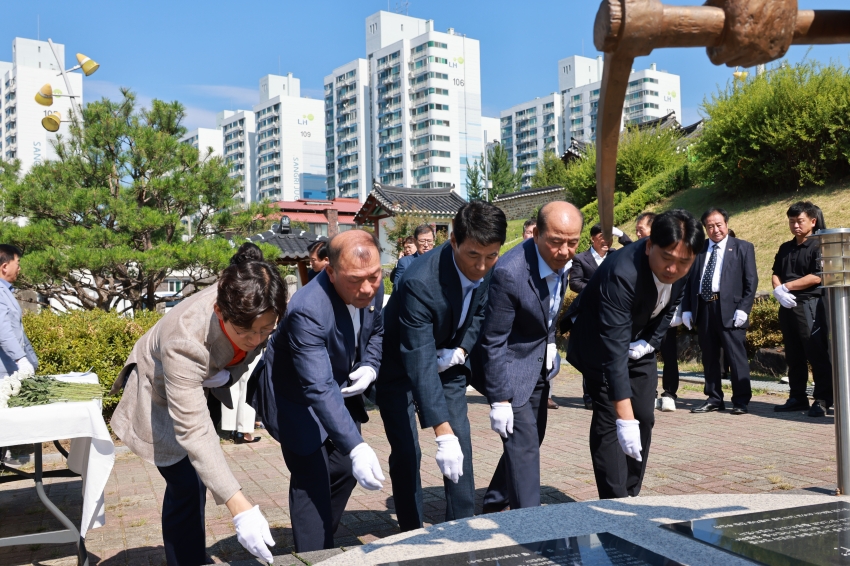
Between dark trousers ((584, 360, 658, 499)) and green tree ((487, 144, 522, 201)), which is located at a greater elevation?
green tree ((487, 144, 522, 201))

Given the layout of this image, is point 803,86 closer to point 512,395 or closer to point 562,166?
point 512,395

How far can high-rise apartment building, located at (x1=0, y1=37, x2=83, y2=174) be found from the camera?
74.6 metres

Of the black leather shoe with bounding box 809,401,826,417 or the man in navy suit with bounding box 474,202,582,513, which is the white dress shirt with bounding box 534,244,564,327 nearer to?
the man in navy suit with bounding box 474,202,582,513

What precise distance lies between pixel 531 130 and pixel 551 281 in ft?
319

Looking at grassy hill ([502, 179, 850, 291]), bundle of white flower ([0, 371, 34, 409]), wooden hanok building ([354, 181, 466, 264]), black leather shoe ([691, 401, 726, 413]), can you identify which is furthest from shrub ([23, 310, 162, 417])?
wooden hanok building ([354, 181, 466, 264])

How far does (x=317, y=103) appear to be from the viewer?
96250 millimetres

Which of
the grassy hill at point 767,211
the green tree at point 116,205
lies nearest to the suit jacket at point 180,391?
the green tree at point 116,205

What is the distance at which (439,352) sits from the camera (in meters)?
3.63

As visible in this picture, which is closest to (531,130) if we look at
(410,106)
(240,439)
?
(410,106)

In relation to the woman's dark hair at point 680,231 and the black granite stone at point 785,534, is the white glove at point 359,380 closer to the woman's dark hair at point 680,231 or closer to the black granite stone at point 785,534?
the black granite stone at point 785,534

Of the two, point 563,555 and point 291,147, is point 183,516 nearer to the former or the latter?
point 563,555

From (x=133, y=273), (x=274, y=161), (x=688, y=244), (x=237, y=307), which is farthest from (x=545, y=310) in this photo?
(x=274, y=161)

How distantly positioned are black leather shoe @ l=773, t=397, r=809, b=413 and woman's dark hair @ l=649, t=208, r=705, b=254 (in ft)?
14.0

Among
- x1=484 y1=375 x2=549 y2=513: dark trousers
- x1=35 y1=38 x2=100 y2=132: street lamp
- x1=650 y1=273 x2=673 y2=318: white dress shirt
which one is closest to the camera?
x1=484 y1=375 x2=549 y2=513: dark trousers
